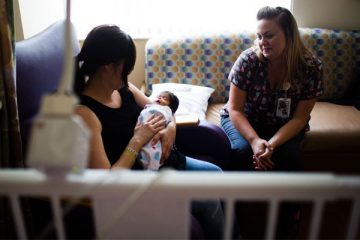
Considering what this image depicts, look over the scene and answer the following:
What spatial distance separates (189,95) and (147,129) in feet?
3.27

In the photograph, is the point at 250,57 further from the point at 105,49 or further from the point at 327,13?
the point at 327,13

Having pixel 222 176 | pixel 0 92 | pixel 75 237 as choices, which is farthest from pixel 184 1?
pixel 222 176

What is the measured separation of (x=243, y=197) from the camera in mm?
544

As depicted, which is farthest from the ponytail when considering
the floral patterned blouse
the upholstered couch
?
the upholstered couch

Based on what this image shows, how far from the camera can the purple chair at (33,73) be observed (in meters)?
1.22

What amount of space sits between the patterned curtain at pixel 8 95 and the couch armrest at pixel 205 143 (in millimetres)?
821

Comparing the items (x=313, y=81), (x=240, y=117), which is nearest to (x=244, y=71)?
(x=240, y=117)

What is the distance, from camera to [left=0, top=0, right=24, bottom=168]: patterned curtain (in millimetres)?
971

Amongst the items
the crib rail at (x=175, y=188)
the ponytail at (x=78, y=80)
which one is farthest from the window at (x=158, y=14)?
the crib rail at (x=175, y=188)

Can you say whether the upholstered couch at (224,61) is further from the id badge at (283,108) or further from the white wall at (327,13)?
the id badge at (283,108)

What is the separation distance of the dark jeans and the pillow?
1.26 ft

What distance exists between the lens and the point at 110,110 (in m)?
1.27

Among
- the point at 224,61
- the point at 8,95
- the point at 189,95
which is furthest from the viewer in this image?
the point at 224,61

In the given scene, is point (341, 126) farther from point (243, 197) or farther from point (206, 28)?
point (243, 197)
